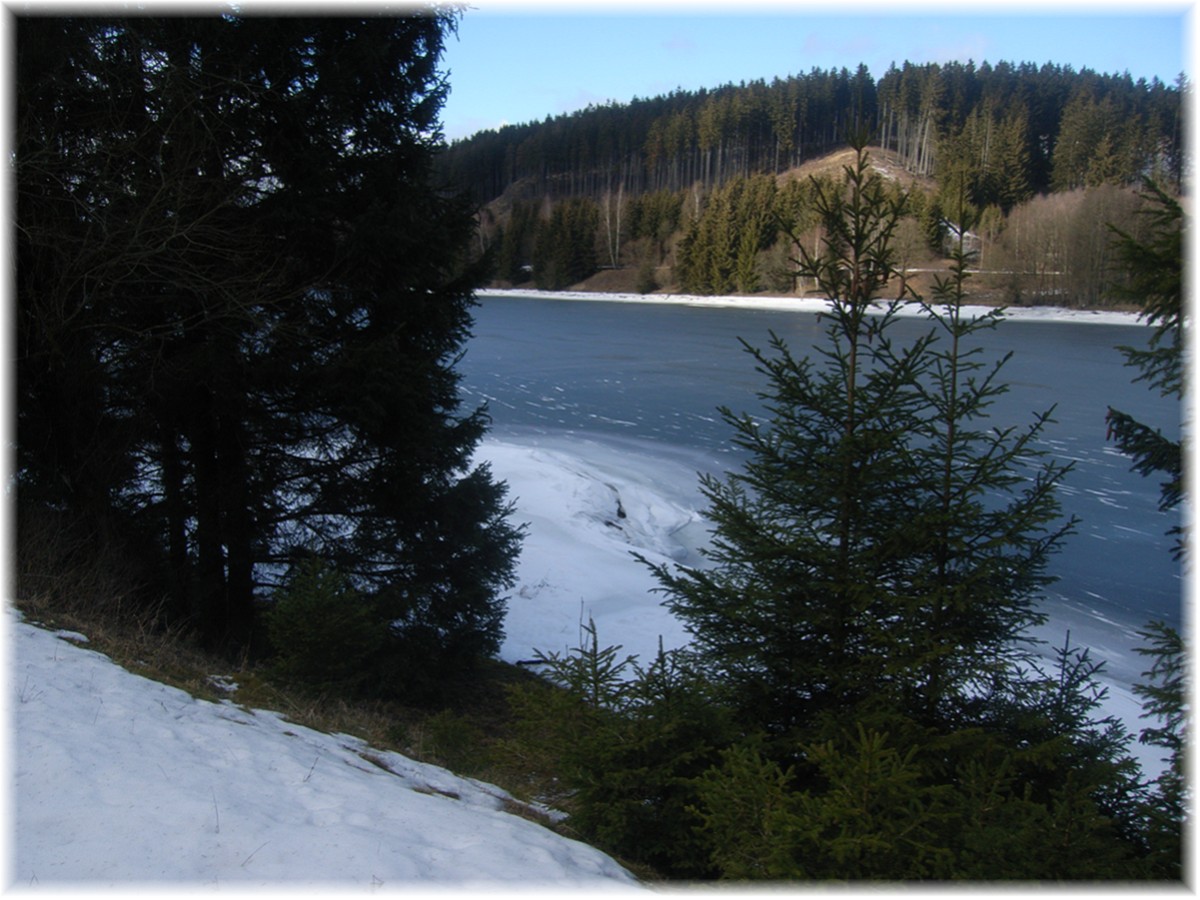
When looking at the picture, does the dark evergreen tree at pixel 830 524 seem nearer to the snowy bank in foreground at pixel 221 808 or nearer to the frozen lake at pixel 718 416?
the snowy bank in foreground at pixel 221 808

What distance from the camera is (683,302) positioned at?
58281mm

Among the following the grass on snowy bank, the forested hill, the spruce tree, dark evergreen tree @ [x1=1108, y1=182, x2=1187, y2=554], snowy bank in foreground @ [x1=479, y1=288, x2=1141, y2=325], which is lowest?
the grass on snowy bank

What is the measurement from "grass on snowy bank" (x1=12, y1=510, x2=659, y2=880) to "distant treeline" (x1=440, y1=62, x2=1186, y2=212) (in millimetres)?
45942

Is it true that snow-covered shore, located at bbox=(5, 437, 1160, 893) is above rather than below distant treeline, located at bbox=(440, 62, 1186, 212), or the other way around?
below

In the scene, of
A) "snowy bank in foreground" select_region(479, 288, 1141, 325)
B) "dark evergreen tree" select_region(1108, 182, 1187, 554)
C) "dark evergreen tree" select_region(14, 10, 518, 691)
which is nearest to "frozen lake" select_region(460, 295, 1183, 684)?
"snowy bank in foreground" select_region(479, 288, 1141, 325)

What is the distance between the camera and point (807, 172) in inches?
755

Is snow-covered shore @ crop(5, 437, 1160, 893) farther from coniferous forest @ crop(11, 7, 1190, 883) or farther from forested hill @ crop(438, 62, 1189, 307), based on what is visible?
forested hill @ crop(438, 62, 1189, 307)

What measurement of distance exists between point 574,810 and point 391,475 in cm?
404

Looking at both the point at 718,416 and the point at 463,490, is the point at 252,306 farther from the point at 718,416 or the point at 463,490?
the point at 718,416

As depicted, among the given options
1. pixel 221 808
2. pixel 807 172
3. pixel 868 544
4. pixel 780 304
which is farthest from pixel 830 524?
pixel 780 304

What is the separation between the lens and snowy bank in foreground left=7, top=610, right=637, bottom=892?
109 inches

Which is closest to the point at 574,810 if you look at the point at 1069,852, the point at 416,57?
the point at 1069,852

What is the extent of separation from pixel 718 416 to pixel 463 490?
14451 mm

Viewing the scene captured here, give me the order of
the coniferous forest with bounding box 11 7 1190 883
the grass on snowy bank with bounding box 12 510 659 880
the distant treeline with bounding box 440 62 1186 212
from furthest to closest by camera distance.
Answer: the distant treeline with bounding box 440 62 1186 212, the grass on snowy bank with bounding box 12 510 659 880, the coniferous forest with bounding box 11 7 1190 883
